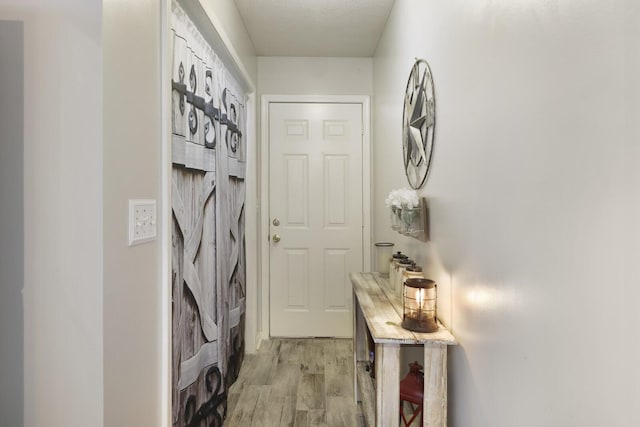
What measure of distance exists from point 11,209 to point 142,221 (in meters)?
0.30

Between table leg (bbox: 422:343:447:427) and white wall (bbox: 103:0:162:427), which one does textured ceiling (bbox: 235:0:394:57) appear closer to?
white wall (bbox: 103:0:162:427)

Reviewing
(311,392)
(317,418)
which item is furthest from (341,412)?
(311,392)

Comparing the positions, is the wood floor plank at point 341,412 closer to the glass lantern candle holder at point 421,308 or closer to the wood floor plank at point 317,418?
the wood floor plank at point 317,418

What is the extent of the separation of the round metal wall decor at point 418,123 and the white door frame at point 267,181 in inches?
44.4

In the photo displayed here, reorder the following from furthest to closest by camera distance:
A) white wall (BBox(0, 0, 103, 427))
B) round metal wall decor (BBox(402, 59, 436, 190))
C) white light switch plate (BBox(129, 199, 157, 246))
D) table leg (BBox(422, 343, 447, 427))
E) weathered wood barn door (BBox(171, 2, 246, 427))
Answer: round metal wall decor (BBox(402, 59, 436, 190)) → weathered wood barn door (BBox(171, 2, 246, 427)) → table leg (BBox(422, 343, 447, 427)) → white light switch plate (BBox(129, 199, 157, 246)) → white wall (BBox(0, 0, 103, 427))

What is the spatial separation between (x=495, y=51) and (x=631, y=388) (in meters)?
0.87

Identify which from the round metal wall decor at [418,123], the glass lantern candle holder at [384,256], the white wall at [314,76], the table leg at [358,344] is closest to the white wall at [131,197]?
the round metal wall decor at [418,123]

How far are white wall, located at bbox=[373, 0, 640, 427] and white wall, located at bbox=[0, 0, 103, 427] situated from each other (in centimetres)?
105

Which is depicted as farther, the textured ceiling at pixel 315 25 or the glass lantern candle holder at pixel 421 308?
the textured ceiling at pixel 315 25

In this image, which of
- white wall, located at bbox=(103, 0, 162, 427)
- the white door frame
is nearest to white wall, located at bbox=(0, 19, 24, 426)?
white wall, located at bbox=(103, 0, 162, 427)

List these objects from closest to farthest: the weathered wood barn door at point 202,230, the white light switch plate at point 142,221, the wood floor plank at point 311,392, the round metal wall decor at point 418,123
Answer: the white light switch plate at point 142,221, the weathered wood barn door at point 202,230, the round metal wall decor at point 418,123, the wood floor plank at point 311,392

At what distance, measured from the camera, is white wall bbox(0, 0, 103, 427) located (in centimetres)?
90

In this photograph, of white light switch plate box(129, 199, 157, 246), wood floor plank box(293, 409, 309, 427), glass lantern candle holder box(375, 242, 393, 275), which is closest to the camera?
white light switch plate box(129, 199, 157, 246)

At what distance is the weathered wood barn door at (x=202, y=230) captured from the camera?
1451mm
